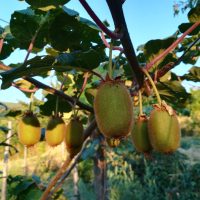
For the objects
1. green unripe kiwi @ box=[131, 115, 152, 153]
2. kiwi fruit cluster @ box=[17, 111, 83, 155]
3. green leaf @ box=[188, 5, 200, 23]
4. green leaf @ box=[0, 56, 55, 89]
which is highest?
green leaf @ box=[188, 5, 200, 23]

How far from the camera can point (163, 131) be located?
833mm

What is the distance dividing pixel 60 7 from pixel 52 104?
388 mm

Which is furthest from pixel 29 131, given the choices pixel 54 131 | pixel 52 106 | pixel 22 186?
pixel 22 186

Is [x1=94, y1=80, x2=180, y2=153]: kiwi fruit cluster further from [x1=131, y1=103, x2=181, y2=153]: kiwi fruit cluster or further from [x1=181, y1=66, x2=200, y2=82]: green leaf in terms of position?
[x1=181, y1=66, x2=200, y2=82]: green leaf

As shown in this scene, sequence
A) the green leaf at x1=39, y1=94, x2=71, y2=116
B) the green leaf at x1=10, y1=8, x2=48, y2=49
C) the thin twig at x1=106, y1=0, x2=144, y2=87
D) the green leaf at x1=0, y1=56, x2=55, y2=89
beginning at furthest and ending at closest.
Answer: the green leaf at x1=39, y1=94, x2=71, y2=116 → the green leaf at x1=10, y1=8, x2=48, y2=49 → the green leaf at x1=0, y1=56, x2=55, y2=89 → the thin twig at x1=106, y1=0, x2=144, y2=87

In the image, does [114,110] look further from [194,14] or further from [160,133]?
[194,14]

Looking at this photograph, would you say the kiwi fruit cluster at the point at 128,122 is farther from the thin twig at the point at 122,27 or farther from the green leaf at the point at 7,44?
the green leaf at the point at 7,44

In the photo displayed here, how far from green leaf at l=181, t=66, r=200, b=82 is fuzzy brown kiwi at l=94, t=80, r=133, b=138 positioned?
0.55 meters

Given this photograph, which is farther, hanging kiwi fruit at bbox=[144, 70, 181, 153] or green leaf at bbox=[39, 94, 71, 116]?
green leaf at bbox=[39, 94, 71, 116]

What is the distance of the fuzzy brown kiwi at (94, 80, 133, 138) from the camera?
72 centimetres

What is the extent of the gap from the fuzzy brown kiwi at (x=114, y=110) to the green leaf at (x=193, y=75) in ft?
1.80

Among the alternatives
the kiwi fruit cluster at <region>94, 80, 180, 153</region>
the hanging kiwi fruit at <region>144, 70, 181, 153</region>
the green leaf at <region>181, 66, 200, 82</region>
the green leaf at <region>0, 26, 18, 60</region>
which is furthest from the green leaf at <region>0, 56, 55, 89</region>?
the green leaf at <region>181, 66, 200, 82</region>

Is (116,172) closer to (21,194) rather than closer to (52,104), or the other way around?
(21,194)

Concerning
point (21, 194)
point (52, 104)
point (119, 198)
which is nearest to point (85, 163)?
point (119, 198)
